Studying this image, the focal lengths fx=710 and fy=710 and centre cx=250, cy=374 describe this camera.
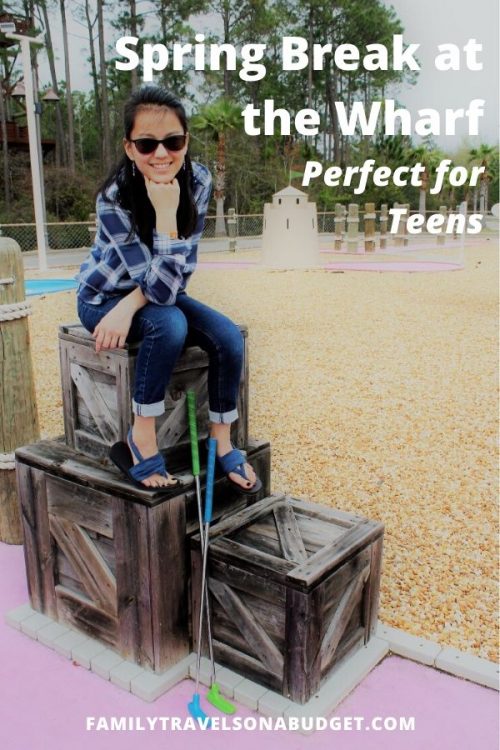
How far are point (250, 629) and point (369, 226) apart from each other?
1873cm

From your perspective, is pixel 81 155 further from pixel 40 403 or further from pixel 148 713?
pixel 148 713

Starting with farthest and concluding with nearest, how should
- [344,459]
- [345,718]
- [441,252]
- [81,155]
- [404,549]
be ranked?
[81,155] → [441,252] → [344,459] → [404,549] → [345,718]

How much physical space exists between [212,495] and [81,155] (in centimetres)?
3636

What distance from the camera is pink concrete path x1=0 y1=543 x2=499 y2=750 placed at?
1887mm

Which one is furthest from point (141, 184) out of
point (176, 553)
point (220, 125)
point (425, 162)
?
point (425, 162)

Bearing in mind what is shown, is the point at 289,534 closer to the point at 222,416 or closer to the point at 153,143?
the point at 222,416

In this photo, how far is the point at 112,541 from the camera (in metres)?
2.15

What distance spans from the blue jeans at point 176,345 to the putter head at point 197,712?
0.80 meters

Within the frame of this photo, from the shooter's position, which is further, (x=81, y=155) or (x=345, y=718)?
(x=81, y=155)

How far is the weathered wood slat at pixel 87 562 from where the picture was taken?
218 centimetres

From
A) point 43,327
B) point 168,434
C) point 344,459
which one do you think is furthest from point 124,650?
point 43,327

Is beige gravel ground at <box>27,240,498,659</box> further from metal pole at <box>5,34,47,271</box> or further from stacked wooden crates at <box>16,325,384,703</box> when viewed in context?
metal pole at <box>5,34,47,271</box>

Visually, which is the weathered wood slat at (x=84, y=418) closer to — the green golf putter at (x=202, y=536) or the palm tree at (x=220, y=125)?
the green golf putter at (x=202, y=536)

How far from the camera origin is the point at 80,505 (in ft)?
7.29
